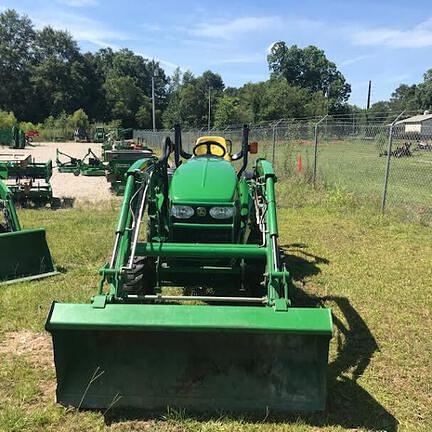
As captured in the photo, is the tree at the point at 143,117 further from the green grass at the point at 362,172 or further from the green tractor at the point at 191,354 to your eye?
the green tractor at the point at 191,354

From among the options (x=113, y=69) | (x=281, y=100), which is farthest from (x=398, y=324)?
(x=113, y=69)

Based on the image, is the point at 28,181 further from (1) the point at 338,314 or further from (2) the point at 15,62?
(2) the point at 15,62

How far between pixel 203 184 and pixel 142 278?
3.41 ft

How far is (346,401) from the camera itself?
3461 mm

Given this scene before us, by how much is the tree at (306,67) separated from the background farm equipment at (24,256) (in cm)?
10390

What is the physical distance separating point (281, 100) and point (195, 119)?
68.2ft

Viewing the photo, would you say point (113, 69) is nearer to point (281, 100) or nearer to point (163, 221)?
point (281, 100)

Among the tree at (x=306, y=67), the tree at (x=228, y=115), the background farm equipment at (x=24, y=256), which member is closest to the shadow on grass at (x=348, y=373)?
the background farm equipment at (x=24, y=256)

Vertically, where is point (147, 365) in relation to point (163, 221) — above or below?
below

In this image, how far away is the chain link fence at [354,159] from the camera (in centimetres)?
1102

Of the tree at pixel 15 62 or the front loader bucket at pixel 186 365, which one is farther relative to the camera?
the tree at pixel 15 62

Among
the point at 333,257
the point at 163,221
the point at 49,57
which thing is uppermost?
the point at 49,57

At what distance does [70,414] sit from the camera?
3258 millimetres

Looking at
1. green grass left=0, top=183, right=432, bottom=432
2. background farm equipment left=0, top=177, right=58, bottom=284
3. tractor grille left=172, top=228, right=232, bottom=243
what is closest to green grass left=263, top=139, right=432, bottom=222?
green grass left=0, top=183, right=432, bottom=432
